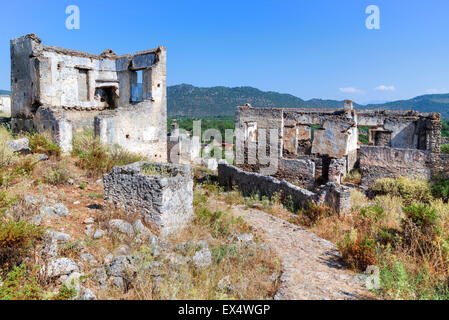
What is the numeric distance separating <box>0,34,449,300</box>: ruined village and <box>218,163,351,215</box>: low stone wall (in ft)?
0.18

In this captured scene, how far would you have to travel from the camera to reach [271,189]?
446 inches

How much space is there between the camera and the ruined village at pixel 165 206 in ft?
14.4

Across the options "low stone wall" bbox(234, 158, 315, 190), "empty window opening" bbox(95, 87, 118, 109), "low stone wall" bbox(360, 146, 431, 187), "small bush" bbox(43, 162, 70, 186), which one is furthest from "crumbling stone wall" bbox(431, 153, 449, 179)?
"empty window opening" bbox(95, 87, 118, 109)

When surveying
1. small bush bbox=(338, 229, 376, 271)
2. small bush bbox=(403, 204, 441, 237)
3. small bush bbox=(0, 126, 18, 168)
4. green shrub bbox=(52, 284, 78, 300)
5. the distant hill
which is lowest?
small bush bbox=(338, 229, 376, 271)

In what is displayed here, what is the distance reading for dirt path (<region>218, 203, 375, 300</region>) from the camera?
173 inches

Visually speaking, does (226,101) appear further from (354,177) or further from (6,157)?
(6,157)

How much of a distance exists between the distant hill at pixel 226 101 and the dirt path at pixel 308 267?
278ft

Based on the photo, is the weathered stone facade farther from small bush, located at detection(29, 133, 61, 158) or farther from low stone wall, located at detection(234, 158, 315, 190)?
low stone wall, located at detection(234, 158, 315, 190)

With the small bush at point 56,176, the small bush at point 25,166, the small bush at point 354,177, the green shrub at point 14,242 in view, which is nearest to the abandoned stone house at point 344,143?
the small bush at point 354,177

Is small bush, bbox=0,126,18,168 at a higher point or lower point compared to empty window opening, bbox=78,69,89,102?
lower

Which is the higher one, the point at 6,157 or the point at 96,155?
the point at 6,157

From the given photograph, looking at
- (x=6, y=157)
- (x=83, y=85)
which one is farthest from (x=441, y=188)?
(x=83, y=85)

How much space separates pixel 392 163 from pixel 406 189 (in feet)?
5.28

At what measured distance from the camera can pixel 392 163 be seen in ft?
45.4
